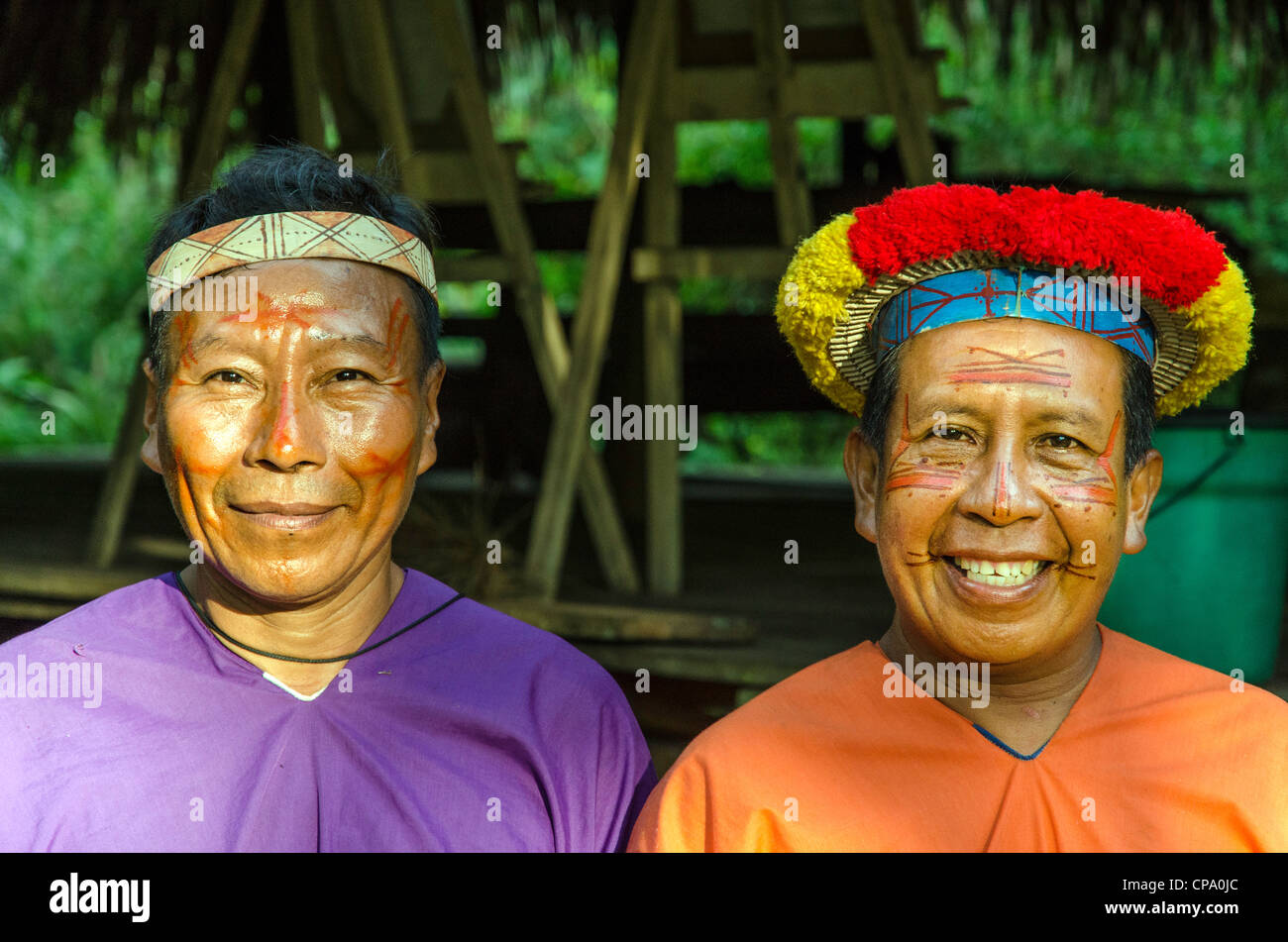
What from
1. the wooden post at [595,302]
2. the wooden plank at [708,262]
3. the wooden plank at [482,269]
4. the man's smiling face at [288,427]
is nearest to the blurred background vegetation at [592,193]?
the wooden plank at [708,262]

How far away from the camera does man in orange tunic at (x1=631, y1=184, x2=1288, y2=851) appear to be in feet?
5.65

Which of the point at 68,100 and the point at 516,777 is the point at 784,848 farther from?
the point at 68,100

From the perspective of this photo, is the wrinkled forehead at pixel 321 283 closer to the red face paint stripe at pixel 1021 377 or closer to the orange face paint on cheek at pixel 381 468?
the orange face paint on cheek at pixel 381 468

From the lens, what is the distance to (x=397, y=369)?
1984mm

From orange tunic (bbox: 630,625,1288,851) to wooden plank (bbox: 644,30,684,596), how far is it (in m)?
2.35

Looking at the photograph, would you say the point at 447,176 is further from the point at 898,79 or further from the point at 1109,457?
the point at 1109,457

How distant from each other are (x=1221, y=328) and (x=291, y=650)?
4.70 feet

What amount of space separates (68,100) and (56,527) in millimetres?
1950

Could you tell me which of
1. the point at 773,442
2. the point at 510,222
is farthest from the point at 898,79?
the point at 773,442

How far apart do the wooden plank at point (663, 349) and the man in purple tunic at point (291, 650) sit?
2.03 meters

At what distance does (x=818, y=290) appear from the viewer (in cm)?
183

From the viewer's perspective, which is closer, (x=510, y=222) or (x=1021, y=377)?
(x=1021, y=377)

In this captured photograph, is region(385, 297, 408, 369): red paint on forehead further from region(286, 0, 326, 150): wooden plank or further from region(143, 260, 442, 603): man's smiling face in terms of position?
region(286, 0, 326, 150): wooden plank

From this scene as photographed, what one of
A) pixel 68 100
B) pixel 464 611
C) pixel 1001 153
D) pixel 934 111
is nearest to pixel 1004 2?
pixel 934 111
